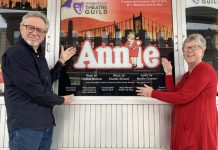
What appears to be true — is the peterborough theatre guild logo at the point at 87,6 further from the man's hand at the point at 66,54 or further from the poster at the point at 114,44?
the man's hand at the point at 66,54

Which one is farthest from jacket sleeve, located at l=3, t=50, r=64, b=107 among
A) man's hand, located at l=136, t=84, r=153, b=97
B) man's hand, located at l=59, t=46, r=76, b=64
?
man's hand, located at l=136, t=84, r=153, b=97

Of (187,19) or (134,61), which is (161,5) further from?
(134,61)

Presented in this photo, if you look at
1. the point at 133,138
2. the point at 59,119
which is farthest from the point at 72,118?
the point at 133,138

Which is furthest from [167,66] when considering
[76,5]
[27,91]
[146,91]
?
[27,91]

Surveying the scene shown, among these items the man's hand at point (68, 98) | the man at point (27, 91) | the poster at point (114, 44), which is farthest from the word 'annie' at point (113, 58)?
the man at point (27, 91)

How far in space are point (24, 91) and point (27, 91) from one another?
3 centimetres

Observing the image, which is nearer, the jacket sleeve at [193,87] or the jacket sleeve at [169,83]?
the jacket sleeve at [193,87]

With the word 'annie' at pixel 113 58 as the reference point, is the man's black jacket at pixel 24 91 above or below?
below

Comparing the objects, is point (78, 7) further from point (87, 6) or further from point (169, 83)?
point (169, 83)

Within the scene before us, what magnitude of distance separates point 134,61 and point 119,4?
1.85 ft

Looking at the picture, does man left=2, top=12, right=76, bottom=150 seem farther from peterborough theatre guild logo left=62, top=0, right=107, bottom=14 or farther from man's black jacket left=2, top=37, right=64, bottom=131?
peterborough theatre guild logo left=62, top=0, right=107, bottom=14

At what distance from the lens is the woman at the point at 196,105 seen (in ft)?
6.59

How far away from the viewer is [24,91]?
1.81 meters

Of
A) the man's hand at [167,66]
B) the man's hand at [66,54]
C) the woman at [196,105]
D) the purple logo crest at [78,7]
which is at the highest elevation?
the purple logo crest at [78,7]
